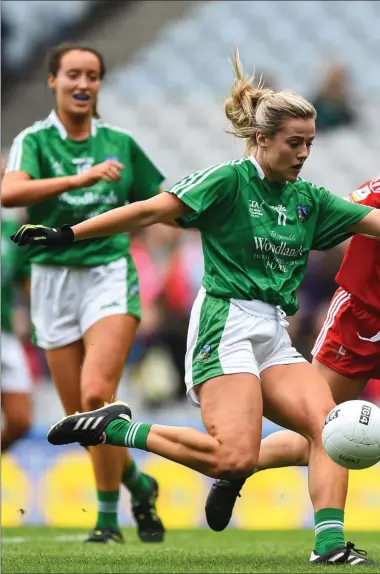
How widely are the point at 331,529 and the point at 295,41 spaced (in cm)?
964

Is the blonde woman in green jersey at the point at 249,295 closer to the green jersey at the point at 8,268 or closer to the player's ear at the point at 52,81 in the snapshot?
the player's ear at the point at 52,81

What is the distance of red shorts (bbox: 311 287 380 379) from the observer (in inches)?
230

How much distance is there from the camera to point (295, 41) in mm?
13695

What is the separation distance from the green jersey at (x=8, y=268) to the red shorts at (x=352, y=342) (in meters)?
2.73

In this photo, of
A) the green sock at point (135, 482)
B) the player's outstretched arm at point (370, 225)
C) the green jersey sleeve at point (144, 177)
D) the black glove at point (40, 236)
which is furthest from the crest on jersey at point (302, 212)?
the green sock at point (135, 482)

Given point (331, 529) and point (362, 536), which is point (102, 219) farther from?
point (362, 536)

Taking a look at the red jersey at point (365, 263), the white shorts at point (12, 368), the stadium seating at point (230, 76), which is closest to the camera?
the red jersey at point (365, 263)

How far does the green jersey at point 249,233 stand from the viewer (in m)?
5.17

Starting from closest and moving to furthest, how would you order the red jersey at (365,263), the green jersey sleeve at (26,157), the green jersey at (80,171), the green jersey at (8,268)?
1. the red jersey at (365,263)
2. the green jersey sleeve at (26,157)
3. the green jersey at (80,171)
4. the green jersey at (8,268)

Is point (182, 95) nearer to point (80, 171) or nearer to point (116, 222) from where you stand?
point (80, 171)

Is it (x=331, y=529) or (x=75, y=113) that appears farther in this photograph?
(x=75, y=113)

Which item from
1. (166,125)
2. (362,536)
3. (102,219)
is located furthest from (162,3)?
(102,219)

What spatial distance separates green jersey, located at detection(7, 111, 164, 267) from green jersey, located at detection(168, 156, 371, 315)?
62.9 inches

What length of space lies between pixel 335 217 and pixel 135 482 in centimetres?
249
